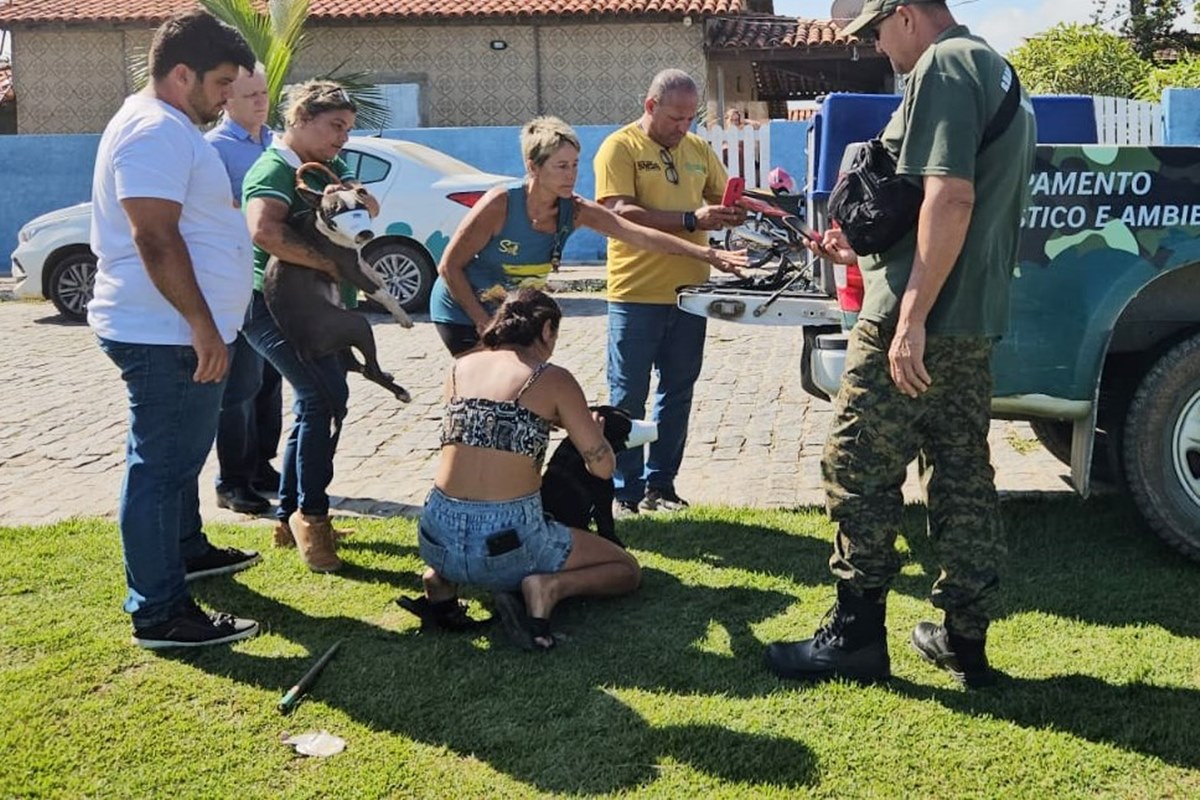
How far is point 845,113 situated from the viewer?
4828mm

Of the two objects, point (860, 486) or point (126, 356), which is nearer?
point (860, 486)

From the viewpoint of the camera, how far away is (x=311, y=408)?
471cm

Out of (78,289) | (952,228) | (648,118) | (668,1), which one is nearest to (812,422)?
(648,118)

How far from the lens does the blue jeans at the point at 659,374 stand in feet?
17.7

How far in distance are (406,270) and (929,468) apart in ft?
29.9

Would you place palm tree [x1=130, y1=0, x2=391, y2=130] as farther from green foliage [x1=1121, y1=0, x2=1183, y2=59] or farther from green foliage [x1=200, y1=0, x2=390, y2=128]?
green foliage [x1=1121, y1=0, x2=1183, y2=59]

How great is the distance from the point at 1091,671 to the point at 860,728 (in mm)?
853

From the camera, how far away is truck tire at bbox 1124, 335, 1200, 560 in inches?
174

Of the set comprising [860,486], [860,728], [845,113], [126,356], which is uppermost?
[845,113]

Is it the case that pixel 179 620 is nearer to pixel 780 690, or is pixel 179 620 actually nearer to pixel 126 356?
pixel 126 356

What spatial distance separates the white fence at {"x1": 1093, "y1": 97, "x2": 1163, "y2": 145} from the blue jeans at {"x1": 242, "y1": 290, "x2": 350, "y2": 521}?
12506 millimetres

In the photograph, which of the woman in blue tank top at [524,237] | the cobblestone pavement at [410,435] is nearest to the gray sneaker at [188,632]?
the woman in blue tank top at [524,237]

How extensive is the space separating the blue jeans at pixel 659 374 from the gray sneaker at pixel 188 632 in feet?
6.44

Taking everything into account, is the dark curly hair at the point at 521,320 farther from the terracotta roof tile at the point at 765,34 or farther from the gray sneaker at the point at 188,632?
the terracotta roof tile at the point at 765,34
